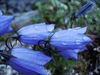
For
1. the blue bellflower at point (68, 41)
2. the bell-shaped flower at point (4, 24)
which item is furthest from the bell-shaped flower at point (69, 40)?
the bell-shaped flower at point (4, 24)

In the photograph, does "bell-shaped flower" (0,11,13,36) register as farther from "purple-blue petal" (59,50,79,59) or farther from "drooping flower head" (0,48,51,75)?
"purple-blue petal" (59,50,79,59)

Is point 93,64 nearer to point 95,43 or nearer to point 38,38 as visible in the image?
point 95,43

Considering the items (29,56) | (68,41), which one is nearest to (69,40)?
(68,41)

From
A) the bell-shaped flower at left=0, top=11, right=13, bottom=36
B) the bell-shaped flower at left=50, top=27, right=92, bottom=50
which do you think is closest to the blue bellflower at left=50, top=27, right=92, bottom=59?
the bell-shaped flower at left=50, top=27, right=92, bottom=50

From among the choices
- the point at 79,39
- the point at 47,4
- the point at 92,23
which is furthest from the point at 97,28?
the point at 47,4

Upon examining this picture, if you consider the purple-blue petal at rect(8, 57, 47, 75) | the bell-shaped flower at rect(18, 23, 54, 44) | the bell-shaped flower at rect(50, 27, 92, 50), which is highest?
the bell-shaped flower at rect(18, 23, 54, 44)

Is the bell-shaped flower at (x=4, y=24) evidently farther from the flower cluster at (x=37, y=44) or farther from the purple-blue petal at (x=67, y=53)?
the purple-blue petal at (x=67, y=53)

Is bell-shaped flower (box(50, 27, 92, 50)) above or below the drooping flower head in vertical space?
above

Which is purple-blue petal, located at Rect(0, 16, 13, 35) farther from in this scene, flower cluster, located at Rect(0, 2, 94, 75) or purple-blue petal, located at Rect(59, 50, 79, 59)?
purple-blue petal, located at Rect(59, 50, 79, 59)
